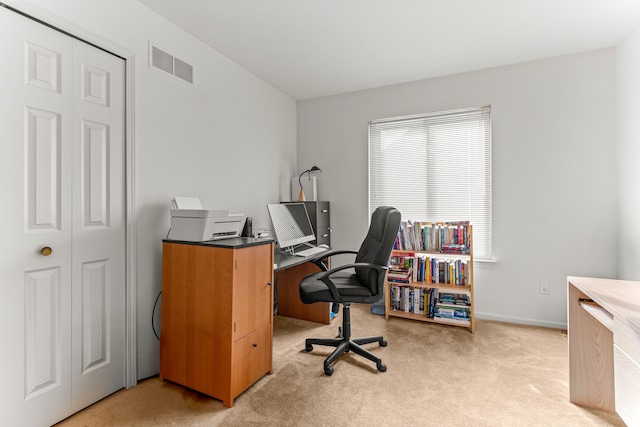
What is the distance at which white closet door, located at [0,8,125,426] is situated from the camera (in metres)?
1.51

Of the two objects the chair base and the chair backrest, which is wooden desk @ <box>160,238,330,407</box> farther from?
the chair backrest

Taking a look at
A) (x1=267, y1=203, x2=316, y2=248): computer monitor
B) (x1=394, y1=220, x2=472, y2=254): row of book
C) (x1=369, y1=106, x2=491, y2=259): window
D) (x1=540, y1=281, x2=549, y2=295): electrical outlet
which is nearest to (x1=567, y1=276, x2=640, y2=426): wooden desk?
(x1=394, y1=220, x2=472, y2=254): row of book

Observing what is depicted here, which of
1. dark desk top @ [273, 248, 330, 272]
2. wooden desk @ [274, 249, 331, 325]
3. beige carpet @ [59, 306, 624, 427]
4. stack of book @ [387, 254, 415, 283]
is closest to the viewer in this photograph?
beige carpet @ [59, 306, 624, 427]

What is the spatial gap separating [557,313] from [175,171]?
359 cm

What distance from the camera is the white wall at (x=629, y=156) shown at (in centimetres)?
242

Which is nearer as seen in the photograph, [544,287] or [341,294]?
[341,294]

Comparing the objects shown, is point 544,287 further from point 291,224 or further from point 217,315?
point 217,315

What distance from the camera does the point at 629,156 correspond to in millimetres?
2535

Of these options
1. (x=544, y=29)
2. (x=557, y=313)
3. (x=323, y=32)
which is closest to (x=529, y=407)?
(x=557, y=313)

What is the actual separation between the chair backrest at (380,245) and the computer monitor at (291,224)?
752 mm

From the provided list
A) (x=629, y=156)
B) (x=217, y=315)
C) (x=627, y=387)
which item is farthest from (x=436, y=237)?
(x=217, y=315)

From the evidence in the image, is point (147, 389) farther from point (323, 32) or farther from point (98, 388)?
point (323, 32)

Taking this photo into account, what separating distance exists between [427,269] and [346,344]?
1250mm

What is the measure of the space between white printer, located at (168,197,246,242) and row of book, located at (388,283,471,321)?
73.7 inches
